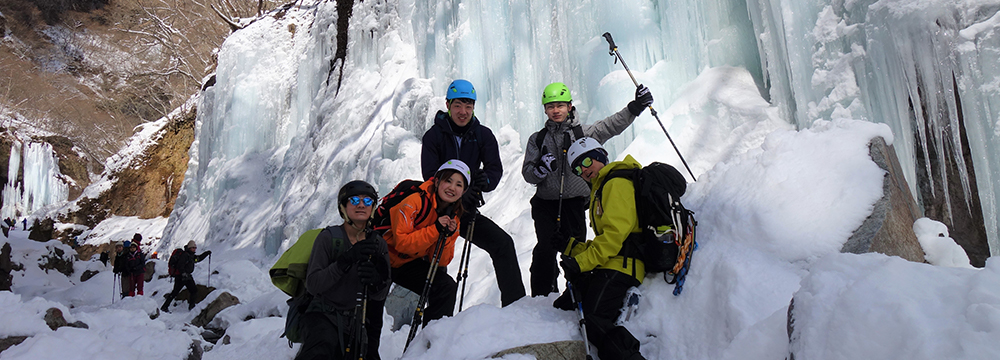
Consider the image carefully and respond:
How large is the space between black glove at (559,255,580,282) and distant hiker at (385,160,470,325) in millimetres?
808

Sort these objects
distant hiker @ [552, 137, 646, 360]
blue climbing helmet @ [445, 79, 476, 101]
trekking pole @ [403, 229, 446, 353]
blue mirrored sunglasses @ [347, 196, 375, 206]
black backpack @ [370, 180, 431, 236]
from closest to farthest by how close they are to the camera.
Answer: distant hiker @ [552, 137, 646, 360], blue mirrored sunglasses @ [347, 196, 375, 206], trekking pole @ [403, 229, 446, 353], black backpack @ [370, 180, 431, 236], blue climbing helmet @ [445, 79, 476, 101]

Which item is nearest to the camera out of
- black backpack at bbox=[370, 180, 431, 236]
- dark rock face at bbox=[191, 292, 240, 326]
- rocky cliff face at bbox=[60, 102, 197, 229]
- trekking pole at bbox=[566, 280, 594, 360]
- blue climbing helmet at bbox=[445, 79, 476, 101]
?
trekking pole at bbox=[566, 280, 594, 360]

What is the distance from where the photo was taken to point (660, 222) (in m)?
2.53

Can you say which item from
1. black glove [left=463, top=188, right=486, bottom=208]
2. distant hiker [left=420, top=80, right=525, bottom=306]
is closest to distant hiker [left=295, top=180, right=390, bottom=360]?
black glove [left=463, top=188, right=486, bottom=208]

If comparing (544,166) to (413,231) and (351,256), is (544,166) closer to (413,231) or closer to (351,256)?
(413,231)

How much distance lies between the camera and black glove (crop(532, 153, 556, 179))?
359 centimetres

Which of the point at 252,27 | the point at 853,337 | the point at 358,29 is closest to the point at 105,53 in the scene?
the point at 252,27

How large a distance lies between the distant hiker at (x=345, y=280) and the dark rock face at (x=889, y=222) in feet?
7.63

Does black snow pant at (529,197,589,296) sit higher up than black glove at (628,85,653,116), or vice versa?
black glove at (628,85,653,116)

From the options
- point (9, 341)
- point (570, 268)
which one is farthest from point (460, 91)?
point (9, 341)

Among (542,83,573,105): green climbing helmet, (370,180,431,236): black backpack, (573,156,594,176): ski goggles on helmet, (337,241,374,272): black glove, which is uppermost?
(542,83,573,105): green climbing helmet

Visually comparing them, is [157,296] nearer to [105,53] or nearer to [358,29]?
[358,29]

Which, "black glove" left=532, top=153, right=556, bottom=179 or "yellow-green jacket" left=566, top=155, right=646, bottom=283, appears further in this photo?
"black glove" left=532, top=153, right=556, bottom=179

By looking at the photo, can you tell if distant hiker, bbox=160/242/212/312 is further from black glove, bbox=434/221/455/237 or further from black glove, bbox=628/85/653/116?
black glove, bbox=628/85/653/116
